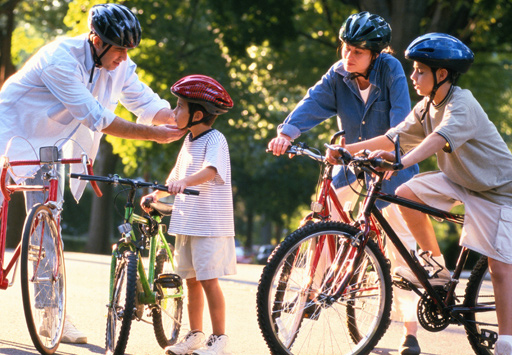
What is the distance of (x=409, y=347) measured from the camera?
17.1 ft

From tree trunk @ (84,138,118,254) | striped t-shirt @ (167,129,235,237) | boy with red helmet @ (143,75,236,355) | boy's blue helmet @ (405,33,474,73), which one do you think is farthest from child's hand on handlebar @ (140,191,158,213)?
tree trunk @ (84,138,118,254)

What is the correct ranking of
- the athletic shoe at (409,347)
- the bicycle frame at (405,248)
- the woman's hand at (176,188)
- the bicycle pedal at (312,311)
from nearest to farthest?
the woman's hand at (176,188)
the bicycle pedal at (312,311)
the bicycle frame at (405,248)
the athletic shoe at (409,347)

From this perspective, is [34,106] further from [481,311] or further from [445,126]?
[481,311]

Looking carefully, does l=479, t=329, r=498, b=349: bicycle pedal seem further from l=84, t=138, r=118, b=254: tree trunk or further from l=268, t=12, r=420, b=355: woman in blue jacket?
l=84, t=138, r=118, b=254: tree trunk

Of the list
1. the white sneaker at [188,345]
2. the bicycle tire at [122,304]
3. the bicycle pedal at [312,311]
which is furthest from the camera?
the white sneaker at [188,345]

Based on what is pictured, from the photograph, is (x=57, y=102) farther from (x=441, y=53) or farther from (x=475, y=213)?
(x=475, y=213)

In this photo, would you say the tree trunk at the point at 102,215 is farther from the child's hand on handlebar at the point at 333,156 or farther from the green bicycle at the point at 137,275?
the child's hand on handlebar at the point at 333,156

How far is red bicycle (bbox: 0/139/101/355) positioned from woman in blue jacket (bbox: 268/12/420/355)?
1.33 meters

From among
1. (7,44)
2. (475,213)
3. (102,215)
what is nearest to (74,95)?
(475,213)

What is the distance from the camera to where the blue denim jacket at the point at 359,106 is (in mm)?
5273

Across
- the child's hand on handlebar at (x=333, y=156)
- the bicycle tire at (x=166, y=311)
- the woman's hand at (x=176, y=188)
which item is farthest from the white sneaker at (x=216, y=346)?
the child's hand on handlebar at (x=333, y=156)

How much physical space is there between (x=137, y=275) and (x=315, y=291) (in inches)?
36.5

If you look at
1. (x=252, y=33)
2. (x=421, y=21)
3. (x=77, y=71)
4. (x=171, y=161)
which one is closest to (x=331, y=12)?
(x=252, y=33)

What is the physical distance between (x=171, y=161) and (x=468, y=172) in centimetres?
1714
